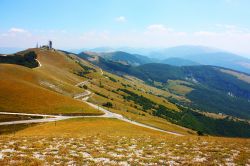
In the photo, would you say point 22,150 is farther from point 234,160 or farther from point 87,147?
point 234,160

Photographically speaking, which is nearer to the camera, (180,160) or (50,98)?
(180,160)

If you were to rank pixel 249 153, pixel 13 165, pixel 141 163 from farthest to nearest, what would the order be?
pixel 249 153 → pixel 141 163 → pixel 13 165

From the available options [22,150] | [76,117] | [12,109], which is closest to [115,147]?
[22,150]

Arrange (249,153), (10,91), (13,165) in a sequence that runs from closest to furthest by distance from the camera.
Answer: (13,165)
(249,153)
(10,91)

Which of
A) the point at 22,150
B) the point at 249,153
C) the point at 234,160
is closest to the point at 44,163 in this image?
the point at 22,150

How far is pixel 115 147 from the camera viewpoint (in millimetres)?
34812

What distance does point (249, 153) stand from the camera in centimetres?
3391

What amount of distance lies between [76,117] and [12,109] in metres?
22.3

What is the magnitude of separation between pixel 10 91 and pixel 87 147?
82814mm

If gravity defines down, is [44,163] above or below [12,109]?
above

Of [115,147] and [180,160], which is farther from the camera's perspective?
[115,147]

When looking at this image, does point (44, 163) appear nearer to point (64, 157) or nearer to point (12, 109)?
point (64, 157)

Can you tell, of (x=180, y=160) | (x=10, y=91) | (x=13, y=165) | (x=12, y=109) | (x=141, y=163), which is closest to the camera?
(x=13, y=165)

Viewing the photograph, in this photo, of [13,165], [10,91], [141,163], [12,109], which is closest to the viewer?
[13,165]
